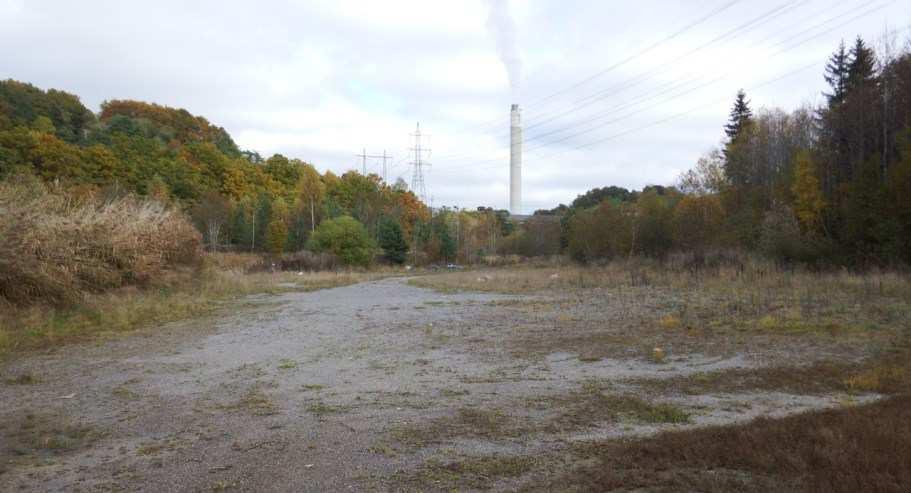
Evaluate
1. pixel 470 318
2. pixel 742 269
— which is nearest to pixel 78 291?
pixel 470 318

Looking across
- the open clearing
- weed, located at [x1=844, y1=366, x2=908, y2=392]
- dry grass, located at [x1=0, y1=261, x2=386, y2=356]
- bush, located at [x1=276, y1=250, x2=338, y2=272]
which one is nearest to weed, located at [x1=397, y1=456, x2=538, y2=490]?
the open clearing

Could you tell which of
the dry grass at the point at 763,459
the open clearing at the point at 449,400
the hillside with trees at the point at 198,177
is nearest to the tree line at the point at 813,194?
the open clearing at the point at 449,400

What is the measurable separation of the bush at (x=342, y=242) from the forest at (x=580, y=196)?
12cm

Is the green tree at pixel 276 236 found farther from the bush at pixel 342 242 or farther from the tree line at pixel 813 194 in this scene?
the tree line at pixel 813 194

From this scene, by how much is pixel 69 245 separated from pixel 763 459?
1935 cm

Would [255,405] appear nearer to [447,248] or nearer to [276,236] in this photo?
[276,236]

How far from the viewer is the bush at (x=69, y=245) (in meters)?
16.0

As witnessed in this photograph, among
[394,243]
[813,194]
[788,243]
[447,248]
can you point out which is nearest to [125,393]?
[788,243]

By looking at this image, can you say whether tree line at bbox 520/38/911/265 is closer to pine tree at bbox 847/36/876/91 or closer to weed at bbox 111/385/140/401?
pine tree at bbox 847/36/876/91

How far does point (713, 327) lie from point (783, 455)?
10.0 meters

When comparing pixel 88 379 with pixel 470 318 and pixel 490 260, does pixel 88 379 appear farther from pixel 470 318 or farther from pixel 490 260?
pixel 490 260

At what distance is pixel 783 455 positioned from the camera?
16.0 ft

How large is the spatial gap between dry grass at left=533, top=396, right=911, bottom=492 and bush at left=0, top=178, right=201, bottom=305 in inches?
630

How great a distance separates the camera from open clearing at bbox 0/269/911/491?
16.8 feet
